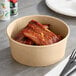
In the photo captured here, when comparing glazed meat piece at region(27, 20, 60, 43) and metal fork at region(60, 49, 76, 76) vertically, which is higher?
glazed meat piece at region(27, 20, 60, 43)

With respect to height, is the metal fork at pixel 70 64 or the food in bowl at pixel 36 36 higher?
the food in bowl at pixel 36 36

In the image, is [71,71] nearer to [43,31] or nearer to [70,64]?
[70,64]

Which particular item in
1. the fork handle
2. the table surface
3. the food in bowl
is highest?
the food in bowl

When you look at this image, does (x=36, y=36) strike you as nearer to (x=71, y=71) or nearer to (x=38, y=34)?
(x=38, y=34)

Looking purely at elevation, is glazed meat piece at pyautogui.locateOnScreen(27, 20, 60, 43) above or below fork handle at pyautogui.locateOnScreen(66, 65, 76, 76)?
above

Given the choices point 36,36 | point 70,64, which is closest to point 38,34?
point 36,36

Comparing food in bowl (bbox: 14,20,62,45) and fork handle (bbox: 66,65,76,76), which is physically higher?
food in bowl (bbox: 14,20,62,45)

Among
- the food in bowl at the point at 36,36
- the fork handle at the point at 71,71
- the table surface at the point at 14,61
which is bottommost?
the table surface at the point at 14,61

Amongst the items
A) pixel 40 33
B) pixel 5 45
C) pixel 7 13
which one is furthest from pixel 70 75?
pixel 7 13
